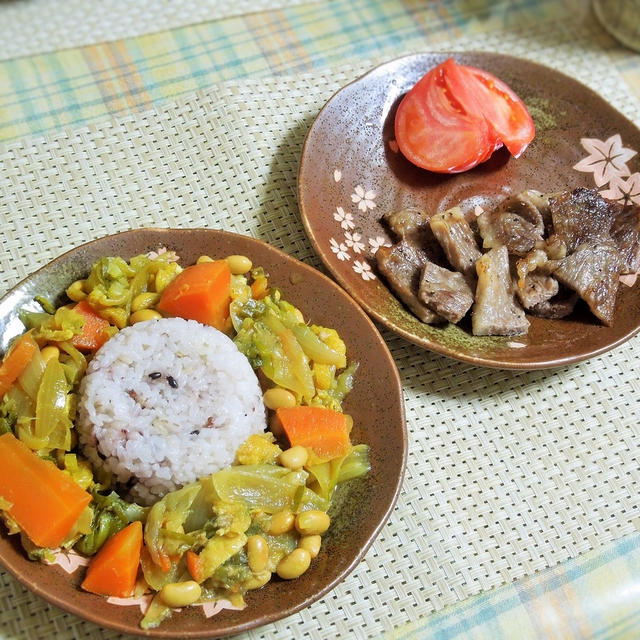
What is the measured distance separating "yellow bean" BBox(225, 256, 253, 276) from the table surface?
45cm

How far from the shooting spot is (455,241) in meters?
2.78

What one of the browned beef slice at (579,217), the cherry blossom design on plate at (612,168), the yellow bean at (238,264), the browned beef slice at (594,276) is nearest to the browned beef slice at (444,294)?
the browned beef slice at (594,276)

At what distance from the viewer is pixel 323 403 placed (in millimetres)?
2393

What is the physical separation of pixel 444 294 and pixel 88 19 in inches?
90.3

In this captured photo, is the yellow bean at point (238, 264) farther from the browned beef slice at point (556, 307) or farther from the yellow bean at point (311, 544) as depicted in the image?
the browned beef slice at point (556, 307)

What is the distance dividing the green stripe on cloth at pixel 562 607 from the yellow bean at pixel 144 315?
120cm

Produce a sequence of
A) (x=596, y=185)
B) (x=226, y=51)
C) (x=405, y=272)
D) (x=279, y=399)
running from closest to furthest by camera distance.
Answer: (x=279, y=399)
(x=405, y=272)
(x=596, y=185)
(x=226, y=51)

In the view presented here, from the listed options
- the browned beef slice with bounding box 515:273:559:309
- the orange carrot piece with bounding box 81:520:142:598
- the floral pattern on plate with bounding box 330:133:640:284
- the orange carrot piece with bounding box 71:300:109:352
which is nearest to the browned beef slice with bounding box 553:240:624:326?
the browned beef slice with bounding box 515:273:559:309

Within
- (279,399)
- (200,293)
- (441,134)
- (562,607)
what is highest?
(200,293)

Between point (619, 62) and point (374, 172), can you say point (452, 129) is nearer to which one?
point (374, 172)

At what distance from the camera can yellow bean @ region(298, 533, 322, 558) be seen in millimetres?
2119

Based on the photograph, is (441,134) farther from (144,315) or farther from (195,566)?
(195,566)

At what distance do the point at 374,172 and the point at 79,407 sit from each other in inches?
59.2

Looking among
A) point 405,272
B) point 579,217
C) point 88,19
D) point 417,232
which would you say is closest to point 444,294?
point 405,272
